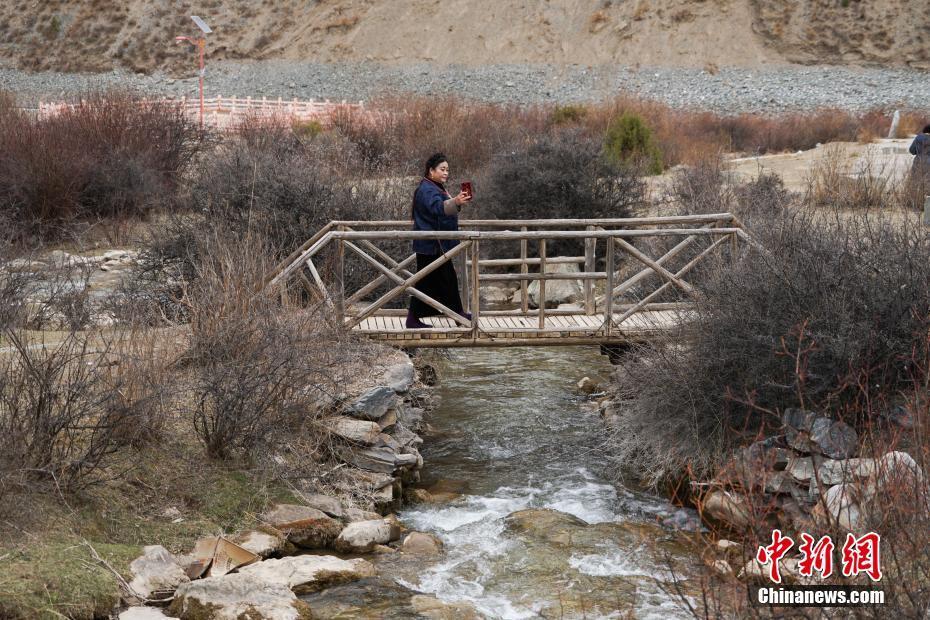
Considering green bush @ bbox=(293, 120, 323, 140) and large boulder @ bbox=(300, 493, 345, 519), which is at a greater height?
large boulder @ bbox=(300, 493, 345, 519)

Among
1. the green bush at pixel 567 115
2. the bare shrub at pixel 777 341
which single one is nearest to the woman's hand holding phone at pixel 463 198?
the bare shrub at pixel 777 341

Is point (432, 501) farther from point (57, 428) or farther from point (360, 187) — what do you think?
point (360, 187)

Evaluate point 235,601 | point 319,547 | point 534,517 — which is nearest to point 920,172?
point 534,517

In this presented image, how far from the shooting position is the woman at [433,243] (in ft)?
27.0

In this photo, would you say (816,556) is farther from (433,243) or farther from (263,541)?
(433,243)

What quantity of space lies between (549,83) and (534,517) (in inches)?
1428

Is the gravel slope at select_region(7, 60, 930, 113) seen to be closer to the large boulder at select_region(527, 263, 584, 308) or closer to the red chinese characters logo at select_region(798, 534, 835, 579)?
the large boulder at select_region(527, 263, 584, 308)

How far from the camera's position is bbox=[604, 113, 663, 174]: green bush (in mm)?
18328

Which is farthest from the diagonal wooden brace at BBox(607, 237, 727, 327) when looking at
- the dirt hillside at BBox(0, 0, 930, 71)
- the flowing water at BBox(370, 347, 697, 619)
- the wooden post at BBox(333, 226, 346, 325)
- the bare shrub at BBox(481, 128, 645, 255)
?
the dirt hillside at BBox(0, 0, 930, 71)

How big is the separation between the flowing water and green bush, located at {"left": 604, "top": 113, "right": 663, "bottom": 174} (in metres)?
8.85

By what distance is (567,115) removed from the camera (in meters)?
20.6

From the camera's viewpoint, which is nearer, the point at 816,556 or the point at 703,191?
the point at 816,556

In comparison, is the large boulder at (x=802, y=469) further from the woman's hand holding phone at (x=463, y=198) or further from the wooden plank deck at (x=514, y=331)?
the woman's hand holding phone at (x=463, y=198)

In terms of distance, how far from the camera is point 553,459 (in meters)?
8.11
